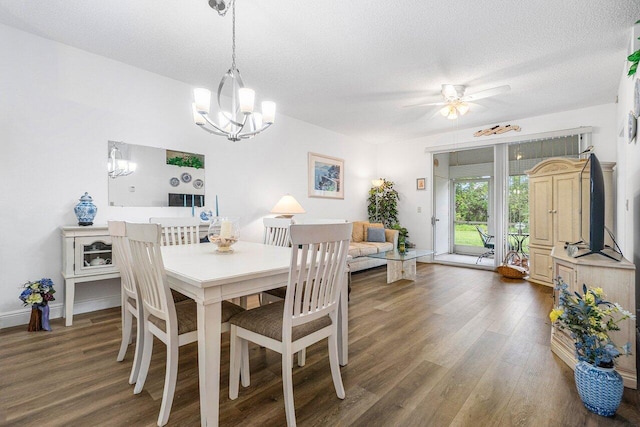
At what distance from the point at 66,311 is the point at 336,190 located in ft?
14.1

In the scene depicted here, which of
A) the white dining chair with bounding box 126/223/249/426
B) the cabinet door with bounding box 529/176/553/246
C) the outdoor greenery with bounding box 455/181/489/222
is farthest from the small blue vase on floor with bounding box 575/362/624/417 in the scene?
the outdoor greenery with bounding box 455/181/489/222

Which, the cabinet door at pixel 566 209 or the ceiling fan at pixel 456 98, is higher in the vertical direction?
the ceiling fan at pixel 456 98

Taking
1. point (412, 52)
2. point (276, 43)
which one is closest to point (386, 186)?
point (412, 52)

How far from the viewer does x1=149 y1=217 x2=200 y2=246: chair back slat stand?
8.95ft

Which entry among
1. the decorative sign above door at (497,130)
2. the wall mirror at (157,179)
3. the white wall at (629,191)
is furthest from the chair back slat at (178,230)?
the decorative sign above door at (497,130)

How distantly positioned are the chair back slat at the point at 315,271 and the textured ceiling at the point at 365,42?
6.06ft

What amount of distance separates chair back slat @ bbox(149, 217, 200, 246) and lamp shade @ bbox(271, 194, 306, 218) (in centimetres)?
153

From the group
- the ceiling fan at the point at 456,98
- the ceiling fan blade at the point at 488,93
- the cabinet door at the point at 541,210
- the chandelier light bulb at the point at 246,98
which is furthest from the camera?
the cabinet door at the point at 541,210

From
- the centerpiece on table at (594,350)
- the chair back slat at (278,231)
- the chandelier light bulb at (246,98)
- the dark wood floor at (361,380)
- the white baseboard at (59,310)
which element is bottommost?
the dark wood floor at (361,380)

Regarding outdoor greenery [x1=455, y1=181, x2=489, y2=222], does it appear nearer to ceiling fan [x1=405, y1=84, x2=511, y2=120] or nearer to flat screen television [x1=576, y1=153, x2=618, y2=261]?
ceiling fan [x1=405, y1=84, x2=511, y2=120]

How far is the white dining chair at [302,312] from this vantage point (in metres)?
1.38

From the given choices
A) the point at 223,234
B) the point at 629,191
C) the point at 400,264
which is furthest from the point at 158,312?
the point at 629,191

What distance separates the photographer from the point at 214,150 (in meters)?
3.89

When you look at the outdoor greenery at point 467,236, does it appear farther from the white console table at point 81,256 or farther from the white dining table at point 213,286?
the white console table at point 81,256
